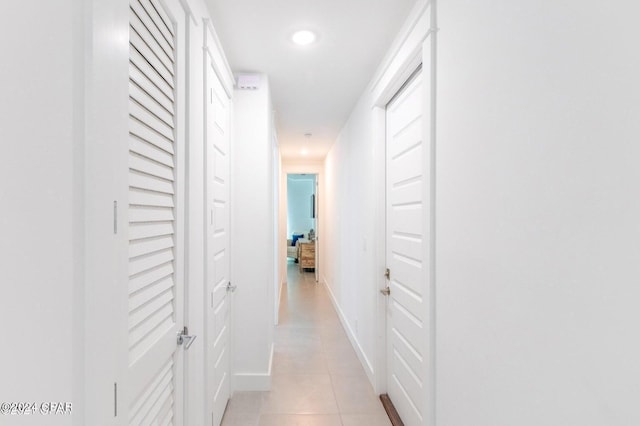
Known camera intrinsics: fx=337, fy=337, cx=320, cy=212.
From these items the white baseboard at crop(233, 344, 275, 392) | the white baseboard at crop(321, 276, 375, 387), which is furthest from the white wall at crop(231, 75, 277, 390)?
the white baseboard at crop(321, 276, 375, 387)

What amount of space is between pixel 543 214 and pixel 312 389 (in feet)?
7.69

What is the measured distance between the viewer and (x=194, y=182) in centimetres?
152

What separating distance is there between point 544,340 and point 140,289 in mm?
1113

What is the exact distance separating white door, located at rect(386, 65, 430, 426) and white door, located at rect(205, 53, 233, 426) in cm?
110

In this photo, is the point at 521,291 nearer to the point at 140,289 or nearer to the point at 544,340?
the point at 544,340

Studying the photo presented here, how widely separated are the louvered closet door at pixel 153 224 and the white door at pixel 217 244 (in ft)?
1.51

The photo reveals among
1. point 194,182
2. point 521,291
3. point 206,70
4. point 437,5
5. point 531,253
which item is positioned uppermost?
point 437,5

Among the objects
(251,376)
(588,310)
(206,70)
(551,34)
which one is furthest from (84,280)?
(251,376)

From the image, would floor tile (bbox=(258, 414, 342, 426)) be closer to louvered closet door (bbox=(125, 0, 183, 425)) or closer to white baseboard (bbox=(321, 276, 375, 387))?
white baseboard (bbox=(321, 276, 375, 387))

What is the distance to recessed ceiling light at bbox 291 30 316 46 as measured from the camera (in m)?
2.00

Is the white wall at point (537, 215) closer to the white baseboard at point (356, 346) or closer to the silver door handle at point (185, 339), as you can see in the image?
the silver door handle at point (185, 339)

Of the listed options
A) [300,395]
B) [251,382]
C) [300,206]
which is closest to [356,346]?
[300,395]

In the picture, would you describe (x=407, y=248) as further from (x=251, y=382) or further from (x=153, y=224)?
(x=251, y=382)

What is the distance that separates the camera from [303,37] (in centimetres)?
204
